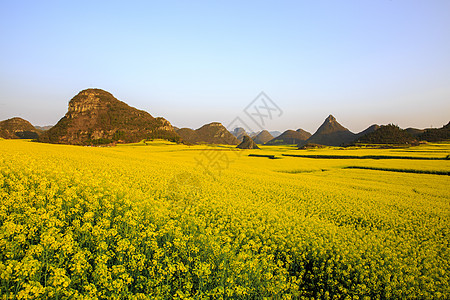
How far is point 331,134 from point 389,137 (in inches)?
3808

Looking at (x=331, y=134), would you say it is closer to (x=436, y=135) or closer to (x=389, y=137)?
(x=436, y=135)

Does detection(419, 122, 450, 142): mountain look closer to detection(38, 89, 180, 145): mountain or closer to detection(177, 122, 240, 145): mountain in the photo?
detection(38, 89, 180, 145): mountain

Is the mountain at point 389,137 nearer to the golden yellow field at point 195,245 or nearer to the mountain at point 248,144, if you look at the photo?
→ the mountain at point 248,144

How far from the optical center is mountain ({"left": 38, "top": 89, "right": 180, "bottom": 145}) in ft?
334

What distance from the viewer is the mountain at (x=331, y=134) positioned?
162750 millimetres

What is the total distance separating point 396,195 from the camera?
1684 centimetres

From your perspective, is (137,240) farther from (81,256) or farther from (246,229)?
(246,229)

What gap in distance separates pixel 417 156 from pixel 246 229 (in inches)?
1773

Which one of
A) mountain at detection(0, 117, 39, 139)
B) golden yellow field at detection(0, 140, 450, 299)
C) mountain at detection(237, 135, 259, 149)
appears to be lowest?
golden yellow field at detection(0, 140, 450, 299)

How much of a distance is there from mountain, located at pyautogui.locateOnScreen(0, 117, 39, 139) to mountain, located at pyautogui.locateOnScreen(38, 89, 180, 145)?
41867 millimetres

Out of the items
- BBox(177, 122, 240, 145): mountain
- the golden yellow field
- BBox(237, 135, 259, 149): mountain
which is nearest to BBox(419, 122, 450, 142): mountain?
BBox(237, 135, 259, 149): mountain

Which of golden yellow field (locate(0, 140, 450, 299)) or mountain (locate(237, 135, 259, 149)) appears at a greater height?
mountain (locate(237, 135, 259, 149))

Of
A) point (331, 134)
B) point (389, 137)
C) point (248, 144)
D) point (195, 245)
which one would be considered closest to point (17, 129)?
point (248, 144)

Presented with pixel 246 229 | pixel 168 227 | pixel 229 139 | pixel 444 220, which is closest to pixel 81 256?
pixel 168 227
